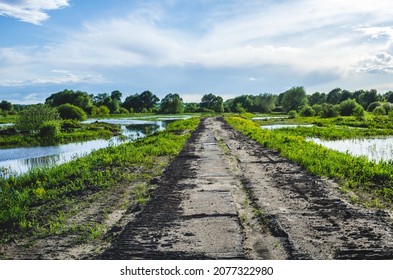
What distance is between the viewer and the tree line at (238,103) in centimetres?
7644

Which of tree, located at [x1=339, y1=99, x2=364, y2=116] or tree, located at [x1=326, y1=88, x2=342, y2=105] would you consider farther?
tree, located at [x1=326, y1=88, x2=342, y2=105]

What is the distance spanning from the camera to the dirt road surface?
5.63m

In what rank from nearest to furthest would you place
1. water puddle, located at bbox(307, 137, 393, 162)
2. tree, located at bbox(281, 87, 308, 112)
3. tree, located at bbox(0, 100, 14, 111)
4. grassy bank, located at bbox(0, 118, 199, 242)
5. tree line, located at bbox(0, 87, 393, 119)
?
grassy bank, located at bbox(0, 118, 199, 242), water puddle, located at bbox(307, 137, 393, 162), tree line, located at bbox(0, 87, 393, 119), tree, located at bbox(0, 100, 14, 111), tree, located at bbox(281, 87, 308, 112)

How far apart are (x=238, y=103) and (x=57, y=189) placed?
132501 mm

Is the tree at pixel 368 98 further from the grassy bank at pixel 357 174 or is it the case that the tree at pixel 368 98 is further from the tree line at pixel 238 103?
the grassy bank at pixel 357 174

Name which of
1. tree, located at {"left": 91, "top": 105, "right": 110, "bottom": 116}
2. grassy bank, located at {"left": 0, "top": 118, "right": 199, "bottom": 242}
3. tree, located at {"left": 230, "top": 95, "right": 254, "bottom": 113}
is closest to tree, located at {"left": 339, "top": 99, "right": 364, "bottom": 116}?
tree, located at {"left": 230, "top": 95, "right": 254, "bottom": 113}

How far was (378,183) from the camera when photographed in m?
10.2

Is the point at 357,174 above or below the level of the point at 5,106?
→ below

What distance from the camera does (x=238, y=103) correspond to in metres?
140

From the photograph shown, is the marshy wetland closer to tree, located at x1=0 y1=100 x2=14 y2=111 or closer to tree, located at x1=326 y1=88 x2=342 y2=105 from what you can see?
tree, located at x1=0 y1=100 x2=14 y2=111

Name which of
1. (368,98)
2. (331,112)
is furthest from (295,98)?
(331,112)

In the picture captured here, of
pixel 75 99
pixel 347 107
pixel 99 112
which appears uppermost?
pixel 75 99

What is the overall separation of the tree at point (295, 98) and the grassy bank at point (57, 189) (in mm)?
110093

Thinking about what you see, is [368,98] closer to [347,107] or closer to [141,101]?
[347,107]
